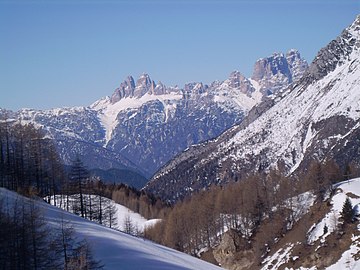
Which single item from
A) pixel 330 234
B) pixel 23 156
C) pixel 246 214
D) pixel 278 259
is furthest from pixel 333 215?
pixel 23 156

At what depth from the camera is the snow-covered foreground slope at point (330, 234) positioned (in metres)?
88.3

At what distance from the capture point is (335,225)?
3947 inches

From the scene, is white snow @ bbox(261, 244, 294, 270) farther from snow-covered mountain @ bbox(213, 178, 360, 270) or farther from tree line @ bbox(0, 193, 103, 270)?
tree line @ bbox(0, 193, 103, 270)

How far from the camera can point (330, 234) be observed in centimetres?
9894

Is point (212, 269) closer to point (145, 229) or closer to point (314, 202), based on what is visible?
point (314, 202)

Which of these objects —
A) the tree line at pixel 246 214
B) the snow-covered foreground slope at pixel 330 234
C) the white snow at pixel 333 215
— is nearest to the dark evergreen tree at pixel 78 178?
the snow-covered foreground slope at pixel 330 234

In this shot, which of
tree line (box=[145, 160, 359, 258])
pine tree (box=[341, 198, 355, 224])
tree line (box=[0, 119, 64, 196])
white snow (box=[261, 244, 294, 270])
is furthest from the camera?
tree line (box=[145, 160, 359, 258])

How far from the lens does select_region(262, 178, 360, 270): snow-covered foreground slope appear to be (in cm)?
8831

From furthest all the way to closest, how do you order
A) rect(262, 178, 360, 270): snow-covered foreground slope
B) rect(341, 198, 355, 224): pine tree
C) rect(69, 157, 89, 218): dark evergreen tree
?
rect(341, 198, 355, 224): pine tree
rect(262, 178, 360, 270): snow-covered foreground slope
rect(69, 157, 89, 218): dark evergreen tree

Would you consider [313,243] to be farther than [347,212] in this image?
Yes

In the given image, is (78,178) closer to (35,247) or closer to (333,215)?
(35,247)

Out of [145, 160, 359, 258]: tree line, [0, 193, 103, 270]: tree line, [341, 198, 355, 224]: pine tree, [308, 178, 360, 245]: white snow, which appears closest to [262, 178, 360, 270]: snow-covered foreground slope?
[308, 178, 360, 245]: white snow

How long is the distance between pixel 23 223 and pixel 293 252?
7306 cm

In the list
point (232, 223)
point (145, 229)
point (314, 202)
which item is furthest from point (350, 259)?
point (145, 229)
